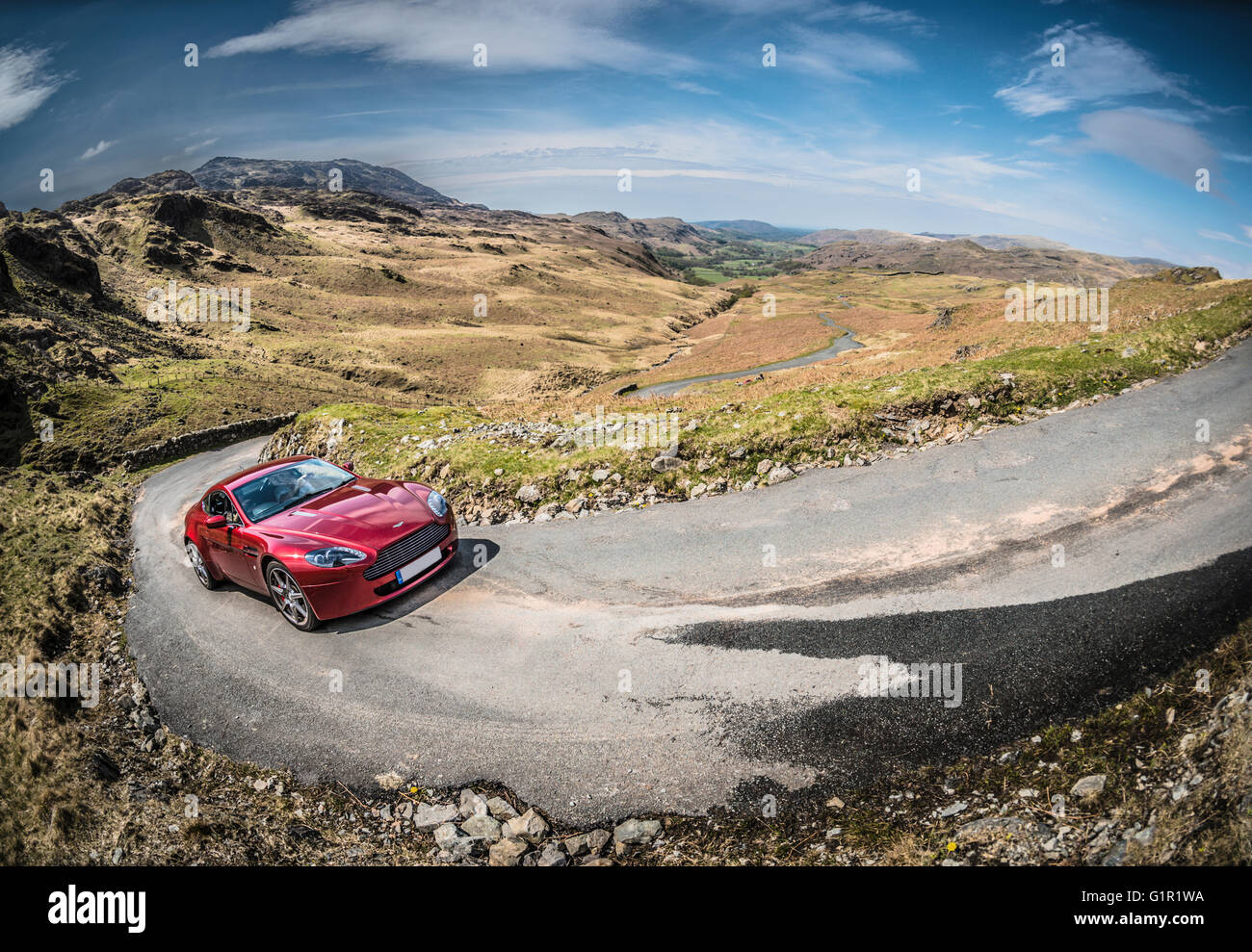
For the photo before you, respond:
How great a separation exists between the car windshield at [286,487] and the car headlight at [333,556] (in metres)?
1.73

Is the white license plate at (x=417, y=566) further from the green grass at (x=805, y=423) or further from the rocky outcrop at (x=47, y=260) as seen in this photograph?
the rocky outcrop at (x=47, y=260)

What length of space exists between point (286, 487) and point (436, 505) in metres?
2.90

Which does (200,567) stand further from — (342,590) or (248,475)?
(342,590)

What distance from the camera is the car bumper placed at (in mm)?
8359

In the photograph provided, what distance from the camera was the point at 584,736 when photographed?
20.1 feet

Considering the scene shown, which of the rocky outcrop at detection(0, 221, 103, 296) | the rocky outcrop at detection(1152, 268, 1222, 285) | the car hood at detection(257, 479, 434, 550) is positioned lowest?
the car hood at detection(257, 479, 434, 550)

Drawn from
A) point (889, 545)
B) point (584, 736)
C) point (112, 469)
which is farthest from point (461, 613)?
point (112, 469)

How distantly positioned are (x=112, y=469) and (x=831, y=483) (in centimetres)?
3079

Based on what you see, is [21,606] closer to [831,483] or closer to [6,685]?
[6,685]

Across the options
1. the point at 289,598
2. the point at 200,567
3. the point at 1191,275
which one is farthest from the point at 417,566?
the point at 1191,275

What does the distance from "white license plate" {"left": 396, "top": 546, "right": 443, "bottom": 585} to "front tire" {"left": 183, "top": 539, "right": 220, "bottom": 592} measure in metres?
4.75

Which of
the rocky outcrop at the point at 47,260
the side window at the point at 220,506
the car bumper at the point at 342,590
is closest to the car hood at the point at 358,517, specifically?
the car bumper at the point at 342,590

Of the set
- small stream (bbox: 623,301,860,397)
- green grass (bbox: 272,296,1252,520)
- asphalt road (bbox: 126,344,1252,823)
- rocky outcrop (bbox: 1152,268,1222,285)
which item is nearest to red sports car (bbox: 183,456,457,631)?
asphalt road (bbox: 126,344,1252,823)

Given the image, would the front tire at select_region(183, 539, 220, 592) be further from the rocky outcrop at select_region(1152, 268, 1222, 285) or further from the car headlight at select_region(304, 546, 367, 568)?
the rocky outcrop at select_region(1152, 268, 1222, 285)
